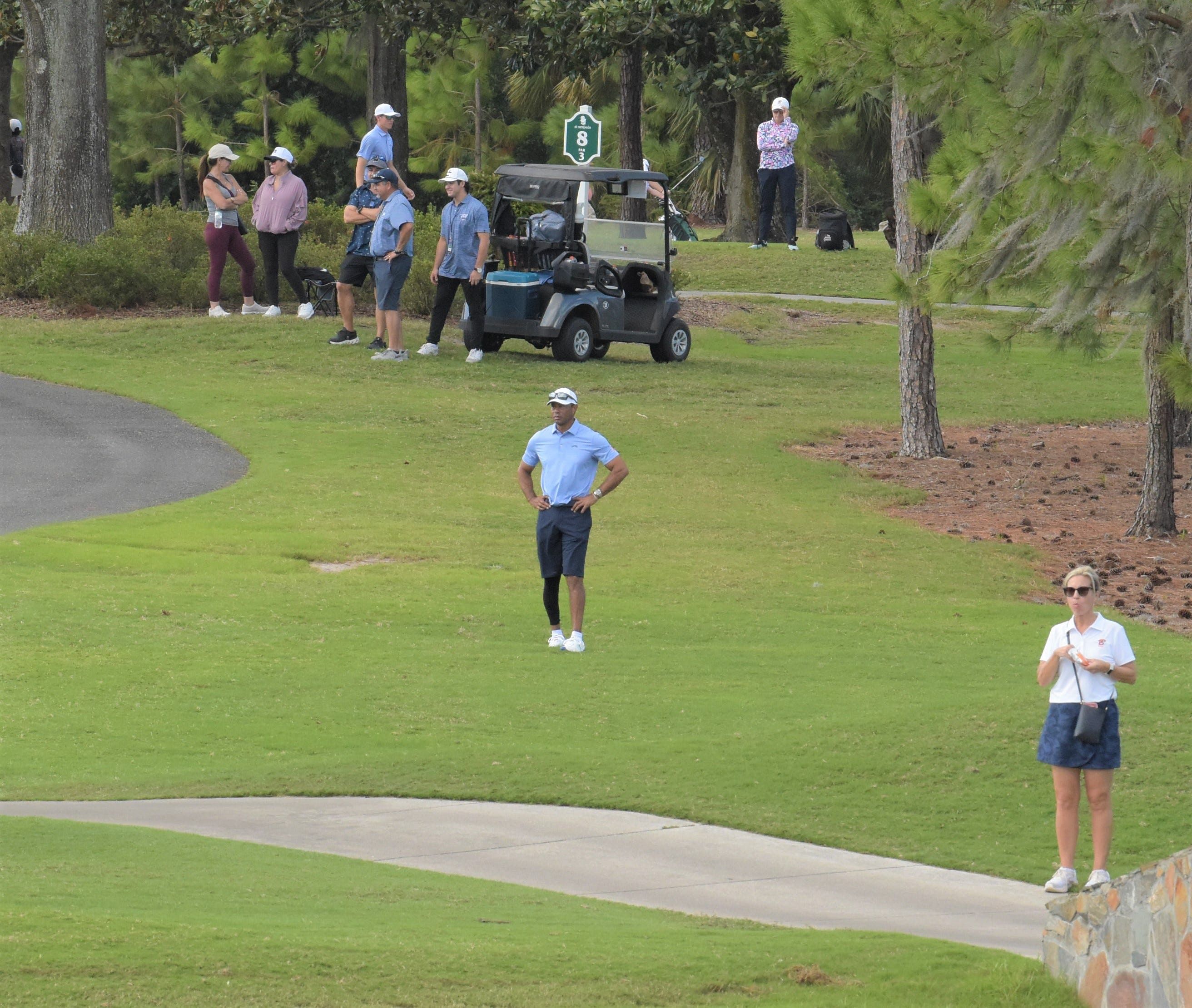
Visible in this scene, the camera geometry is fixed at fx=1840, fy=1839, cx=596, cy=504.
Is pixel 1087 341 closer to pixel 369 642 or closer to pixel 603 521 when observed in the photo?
pixel 603 521

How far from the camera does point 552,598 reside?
12289mm

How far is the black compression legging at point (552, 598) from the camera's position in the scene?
12.3 meters

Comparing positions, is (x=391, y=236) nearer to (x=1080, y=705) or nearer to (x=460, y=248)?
(x=460, y=248)

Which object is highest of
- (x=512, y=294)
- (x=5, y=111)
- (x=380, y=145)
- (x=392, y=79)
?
(x=392, y=79)

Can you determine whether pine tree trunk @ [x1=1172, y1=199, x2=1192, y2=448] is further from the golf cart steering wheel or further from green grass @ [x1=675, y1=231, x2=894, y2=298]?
green grass @ [x1=675, y1=231, x2=894, y2=298]

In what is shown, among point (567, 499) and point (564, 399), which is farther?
point (567, 499)

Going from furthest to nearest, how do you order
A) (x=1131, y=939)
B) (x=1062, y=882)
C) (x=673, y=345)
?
(x=673, y=345), (x=1062, y=882), (x=1131, y=939)

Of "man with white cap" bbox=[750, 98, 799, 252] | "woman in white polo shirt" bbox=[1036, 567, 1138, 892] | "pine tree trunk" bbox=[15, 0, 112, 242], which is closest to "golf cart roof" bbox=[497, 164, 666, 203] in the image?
"pine tree trunk" bbox=[15, 0, 112, 242]

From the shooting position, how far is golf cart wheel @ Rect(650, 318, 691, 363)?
24.6 m

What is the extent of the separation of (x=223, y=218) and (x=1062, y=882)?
17618 millimetres

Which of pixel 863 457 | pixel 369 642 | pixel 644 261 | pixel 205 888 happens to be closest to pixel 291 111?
pixel 644 261

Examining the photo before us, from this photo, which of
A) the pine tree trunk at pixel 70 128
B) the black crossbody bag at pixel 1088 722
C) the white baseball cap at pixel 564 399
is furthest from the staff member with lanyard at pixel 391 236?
the black crossbody bag at pixel 1088 722

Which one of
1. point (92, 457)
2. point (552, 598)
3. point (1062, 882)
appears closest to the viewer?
point (1062, 882)

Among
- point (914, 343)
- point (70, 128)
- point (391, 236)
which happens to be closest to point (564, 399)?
point (914, 343)
